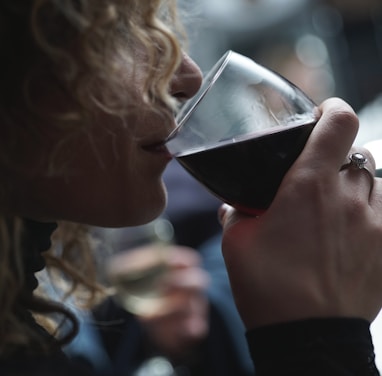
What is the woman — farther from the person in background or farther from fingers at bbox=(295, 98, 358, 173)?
the person in background

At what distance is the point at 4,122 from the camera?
0.80 meters

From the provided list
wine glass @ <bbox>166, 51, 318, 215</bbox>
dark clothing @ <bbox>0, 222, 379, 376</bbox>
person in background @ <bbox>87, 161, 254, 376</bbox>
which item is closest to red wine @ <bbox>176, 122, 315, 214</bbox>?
wine glass @ <bbox>166, 51, 318, 215</bbox>

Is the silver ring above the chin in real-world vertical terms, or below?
above

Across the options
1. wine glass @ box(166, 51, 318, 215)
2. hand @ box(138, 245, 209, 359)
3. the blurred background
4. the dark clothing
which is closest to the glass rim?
wine glass @ box(166, 51, 318, 215)

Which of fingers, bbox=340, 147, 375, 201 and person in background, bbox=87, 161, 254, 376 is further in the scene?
person in background, bbox=87, 161, 254, 376

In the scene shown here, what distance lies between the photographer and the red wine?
0.83m

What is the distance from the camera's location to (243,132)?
2.76 feet

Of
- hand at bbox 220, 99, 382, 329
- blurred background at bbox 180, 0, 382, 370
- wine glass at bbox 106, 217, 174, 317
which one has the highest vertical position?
hand at bbox 220, 99, 382, 329


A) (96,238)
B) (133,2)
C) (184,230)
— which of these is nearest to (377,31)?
(184,230)

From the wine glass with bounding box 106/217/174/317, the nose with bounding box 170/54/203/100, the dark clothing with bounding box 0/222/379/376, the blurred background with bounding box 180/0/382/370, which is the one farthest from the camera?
the blurred background with bounding box 180/0/382/370

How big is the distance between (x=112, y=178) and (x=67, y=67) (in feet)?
0.42

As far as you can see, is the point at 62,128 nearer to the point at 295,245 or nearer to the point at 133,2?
the point at 133,2

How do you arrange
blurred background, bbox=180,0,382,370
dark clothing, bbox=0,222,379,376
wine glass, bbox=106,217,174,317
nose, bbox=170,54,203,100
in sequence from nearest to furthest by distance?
dark clothing, bbox=0,222,379,376 → nose, bbox=170,54,203,100 → wine glass, bbox=106,217,174,317 → blurred background, bbox=180,0,382,370

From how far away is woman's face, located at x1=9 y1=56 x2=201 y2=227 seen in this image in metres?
0.82
